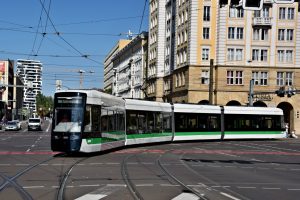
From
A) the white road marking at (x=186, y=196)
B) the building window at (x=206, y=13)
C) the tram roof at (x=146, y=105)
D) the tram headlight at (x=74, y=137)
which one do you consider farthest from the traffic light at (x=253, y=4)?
the building window at (x=206, y=13)

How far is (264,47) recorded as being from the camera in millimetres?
73875

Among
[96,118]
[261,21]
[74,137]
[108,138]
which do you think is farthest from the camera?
[261,21]

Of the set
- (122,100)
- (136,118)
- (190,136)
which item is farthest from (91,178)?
(190,136)

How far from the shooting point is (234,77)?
73.4 meters

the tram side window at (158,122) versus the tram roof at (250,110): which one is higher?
the tram roof at (250,110)

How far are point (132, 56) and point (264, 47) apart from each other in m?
56.9

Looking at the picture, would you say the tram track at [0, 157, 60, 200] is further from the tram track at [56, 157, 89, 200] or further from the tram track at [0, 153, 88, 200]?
the tram track at [56, 157, 89, 200]

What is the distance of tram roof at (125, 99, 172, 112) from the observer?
3272 cm

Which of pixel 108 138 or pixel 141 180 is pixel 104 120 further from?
pixel 141 180

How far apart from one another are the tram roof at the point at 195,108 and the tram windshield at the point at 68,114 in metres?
17.5

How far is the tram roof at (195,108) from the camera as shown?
4126 centimetres

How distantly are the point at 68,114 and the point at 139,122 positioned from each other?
1063cm

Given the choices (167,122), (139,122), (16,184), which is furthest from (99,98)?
(167,122)

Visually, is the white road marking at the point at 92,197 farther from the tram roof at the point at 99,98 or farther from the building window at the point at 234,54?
the building window at the point at 234,54
